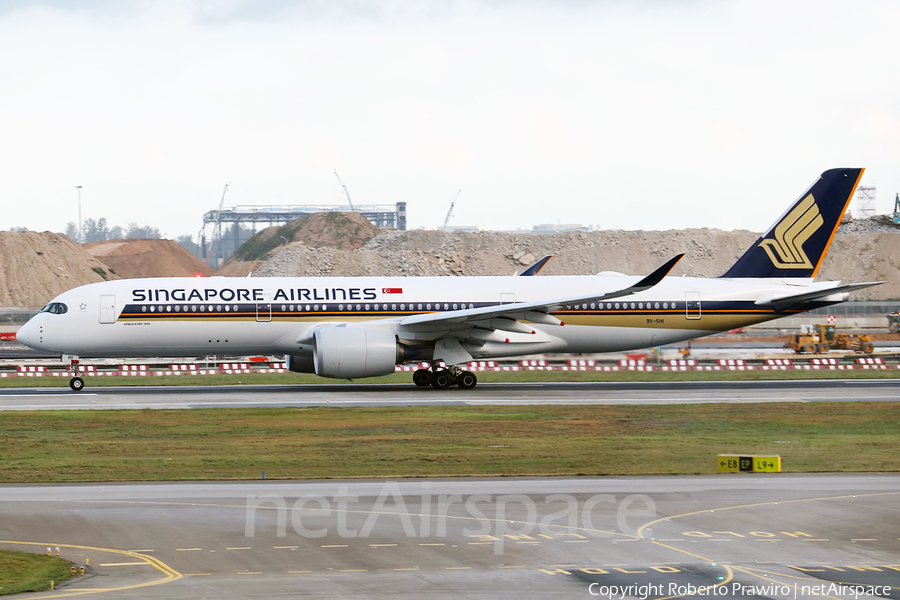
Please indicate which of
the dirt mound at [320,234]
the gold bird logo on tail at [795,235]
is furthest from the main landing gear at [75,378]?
the dirt mound at [320,234]

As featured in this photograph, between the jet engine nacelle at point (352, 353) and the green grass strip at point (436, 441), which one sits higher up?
the jet engine nacelle at point (352, 353)

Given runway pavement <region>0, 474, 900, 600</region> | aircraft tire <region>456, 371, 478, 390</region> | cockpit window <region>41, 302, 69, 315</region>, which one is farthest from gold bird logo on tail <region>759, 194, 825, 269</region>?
cockpit window <region>41, 302, 69, 315</region>

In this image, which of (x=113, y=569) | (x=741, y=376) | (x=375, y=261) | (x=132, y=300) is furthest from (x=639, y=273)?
(x=113, y=569)

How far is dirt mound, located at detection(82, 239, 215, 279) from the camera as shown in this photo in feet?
433

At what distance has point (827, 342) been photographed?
204 feet

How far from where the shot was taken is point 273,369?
47.6 m

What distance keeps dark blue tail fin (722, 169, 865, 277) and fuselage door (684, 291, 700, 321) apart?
3.39 metres

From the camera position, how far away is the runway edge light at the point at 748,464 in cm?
1938

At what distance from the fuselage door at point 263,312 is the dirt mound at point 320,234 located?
10381 cm

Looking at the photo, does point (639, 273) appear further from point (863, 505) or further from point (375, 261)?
point (863, 505)

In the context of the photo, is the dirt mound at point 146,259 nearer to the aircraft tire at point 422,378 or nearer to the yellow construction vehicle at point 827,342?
the yellow construction vehicle at point 827,342

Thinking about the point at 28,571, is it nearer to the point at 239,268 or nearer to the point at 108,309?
the point at 108,309

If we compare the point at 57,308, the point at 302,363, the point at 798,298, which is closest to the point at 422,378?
the point at 302,363

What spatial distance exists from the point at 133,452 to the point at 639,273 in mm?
104768
